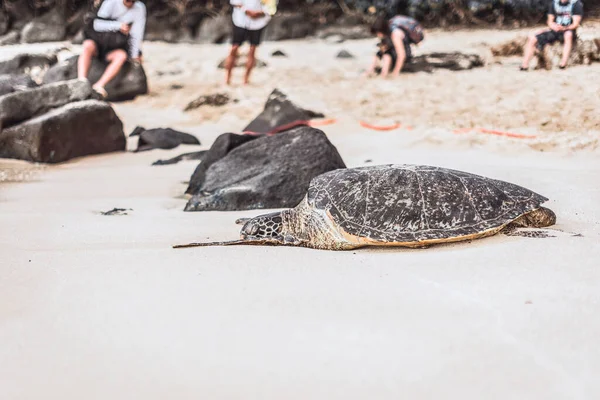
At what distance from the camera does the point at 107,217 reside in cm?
314

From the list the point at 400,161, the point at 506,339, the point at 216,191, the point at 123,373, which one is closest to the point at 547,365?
the point at 506,339

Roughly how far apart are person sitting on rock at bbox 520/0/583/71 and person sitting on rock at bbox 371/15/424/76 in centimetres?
178

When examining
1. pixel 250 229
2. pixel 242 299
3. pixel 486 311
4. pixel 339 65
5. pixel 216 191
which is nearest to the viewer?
pixel 486 311

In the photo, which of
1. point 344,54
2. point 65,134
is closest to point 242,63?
point 344,54

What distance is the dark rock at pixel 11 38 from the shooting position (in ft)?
41.8

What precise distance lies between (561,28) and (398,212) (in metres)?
4.48

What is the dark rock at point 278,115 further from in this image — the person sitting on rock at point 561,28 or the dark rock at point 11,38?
the dark rock at point 11,38

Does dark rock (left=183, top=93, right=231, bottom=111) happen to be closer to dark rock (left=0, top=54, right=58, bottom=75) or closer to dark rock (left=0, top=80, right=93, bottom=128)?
dark rock (left=0, top=80, right=93, bottom=128)

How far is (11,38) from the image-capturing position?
1311cm

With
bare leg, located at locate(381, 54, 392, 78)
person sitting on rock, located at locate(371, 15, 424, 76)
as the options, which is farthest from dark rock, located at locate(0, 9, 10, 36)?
bare leg, located at locate(381, 54, 392, 78)

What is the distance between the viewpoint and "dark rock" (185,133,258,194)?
3877mm

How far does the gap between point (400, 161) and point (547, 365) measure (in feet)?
9.45

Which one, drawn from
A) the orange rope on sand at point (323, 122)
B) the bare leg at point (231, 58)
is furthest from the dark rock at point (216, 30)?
the orange rope on sand at point (323, 122)

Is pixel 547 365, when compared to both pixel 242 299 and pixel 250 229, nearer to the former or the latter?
pixel 242 299
